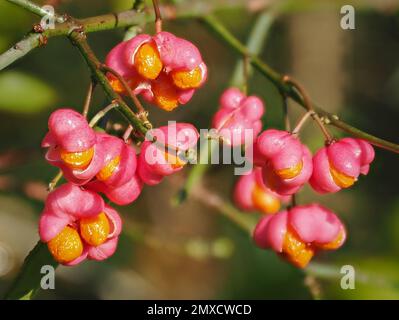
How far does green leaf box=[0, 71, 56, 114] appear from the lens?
1746mm

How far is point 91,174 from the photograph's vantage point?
990 millimetres

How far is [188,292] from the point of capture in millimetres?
2586

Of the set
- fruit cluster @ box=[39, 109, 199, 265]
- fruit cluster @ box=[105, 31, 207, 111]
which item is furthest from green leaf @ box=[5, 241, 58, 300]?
fruit cluster @ box=[105, 31, 207, 111]

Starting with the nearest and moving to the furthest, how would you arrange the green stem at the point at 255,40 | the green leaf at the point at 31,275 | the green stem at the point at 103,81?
the green stem at the point at 103,81 → the green leaf at the point at 31,275 → the green stem at the point at 255,40

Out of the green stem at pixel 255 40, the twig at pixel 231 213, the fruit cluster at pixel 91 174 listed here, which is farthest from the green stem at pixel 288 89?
the twig at pixel 231 213

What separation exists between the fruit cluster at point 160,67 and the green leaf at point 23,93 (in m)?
0.76

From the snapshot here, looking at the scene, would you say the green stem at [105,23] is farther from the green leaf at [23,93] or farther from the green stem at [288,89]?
the green leaf at [23,93]

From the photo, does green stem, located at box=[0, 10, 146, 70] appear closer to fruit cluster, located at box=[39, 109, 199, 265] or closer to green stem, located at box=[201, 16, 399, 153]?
fruit cluster, located at box=[39, 109, 199, 265]

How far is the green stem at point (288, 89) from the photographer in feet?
3.24

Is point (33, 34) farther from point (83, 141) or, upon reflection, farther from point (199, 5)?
point (199, 5)

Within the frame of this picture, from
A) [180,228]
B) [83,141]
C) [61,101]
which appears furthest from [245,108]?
[180,228]

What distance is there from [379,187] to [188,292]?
2.66ft

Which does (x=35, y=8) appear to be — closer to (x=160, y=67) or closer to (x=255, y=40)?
(x=160, y=67)

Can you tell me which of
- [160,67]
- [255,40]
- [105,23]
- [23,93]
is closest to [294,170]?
[160,67]
